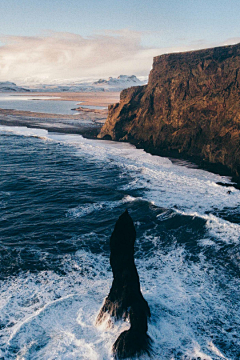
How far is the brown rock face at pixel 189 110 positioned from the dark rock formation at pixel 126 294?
29.1 m

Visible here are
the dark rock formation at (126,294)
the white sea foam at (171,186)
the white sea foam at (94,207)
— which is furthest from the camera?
the white sea foam at (94,207)

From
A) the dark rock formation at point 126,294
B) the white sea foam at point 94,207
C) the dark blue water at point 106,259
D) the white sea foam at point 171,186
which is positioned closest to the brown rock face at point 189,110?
the white sea foam at point 171,186

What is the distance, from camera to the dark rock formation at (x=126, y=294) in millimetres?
14042

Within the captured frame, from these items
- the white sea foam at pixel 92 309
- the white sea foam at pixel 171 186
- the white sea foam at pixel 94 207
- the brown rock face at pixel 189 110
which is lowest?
the white sea foam at pixel 92 309

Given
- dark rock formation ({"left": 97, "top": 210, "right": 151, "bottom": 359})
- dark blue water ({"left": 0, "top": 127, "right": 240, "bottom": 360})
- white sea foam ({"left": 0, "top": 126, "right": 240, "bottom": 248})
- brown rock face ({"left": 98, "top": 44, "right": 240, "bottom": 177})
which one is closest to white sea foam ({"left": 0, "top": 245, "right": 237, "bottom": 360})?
dark blue water ({"left": 0, "top": 127, "right": 240, "bottom": 360})

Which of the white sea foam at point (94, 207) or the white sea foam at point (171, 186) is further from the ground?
the white sea foam at point (171, 186)

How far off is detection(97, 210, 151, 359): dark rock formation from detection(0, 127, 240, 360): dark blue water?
706 millimetres

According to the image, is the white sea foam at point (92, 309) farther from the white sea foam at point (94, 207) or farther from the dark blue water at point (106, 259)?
the white sea foam at point (94, 207)

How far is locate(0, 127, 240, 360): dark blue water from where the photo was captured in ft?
49.0

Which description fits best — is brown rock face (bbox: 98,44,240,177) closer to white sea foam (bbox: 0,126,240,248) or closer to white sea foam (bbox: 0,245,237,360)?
white sea foam (bbox: 0,126,240,248)

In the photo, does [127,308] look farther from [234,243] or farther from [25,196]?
[25,196]

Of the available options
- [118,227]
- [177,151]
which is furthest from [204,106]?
[118,227]

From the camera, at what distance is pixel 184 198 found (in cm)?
3169

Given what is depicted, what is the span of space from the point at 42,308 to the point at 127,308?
16.8ft
